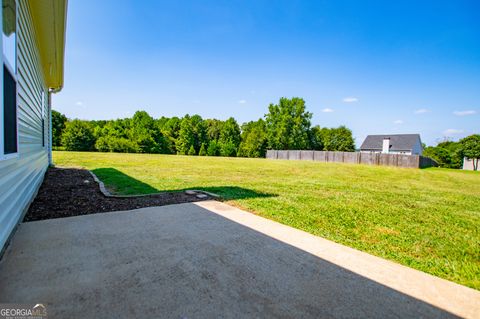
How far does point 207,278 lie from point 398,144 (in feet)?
169

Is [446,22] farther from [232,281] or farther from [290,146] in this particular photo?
[290,146]

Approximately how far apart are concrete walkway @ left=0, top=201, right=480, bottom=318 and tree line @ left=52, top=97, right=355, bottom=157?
39.9 m

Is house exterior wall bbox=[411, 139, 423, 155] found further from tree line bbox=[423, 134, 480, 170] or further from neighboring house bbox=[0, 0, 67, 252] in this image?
neighboring house bbox=[0, 0, 67, 252]

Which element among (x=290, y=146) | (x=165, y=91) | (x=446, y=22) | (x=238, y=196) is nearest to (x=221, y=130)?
(x=290, y=146)

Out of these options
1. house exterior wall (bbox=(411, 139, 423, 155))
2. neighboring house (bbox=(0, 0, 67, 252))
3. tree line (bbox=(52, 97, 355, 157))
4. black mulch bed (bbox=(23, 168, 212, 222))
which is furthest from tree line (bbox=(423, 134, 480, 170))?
neighboring house (bbox=(0, 0, 67, 252))

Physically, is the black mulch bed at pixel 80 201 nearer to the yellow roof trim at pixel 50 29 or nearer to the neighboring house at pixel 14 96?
the neighboring house at pixel 14 96

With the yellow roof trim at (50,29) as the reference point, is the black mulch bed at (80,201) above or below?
below

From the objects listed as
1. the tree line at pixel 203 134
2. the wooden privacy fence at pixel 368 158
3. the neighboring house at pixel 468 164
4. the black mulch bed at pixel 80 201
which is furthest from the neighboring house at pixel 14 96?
the neighboring house at pixel 468 164

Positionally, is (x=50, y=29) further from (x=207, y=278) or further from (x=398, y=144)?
(x=398, y=144)

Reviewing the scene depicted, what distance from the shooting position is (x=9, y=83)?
2609mm

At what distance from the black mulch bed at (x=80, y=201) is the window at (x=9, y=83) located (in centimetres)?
151

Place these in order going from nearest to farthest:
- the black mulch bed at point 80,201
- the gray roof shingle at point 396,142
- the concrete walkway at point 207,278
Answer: the concrete walkway at point 207,278, the black mulch bed at point 80,201, the gray roof shingle at point 396,142

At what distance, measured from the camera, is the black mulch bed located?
3891 mm

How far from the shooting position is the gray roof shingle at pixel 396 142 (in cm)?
4211
